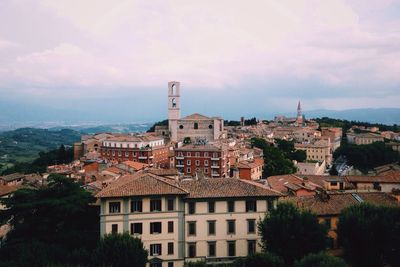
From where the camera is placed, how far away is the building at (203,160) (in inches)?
2522

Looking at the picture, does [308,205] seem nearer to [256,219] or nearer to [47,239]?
[256,219]

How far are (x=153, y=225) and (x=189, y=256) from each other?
2859mm

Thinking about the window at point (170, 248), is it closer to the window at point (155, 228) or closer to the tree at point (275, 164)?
the window at point (155, 228)

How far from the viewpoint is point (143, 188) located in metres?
27.6

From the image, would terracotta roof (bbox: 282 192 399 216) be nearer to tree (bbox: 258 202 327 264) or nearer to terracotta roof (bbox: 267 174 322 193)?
tree (bbox: 258 202 327 264)

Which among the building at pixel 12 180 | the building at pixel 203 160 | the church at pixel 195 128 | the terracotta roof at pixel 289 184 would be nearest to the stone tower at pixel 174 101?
the church at pixel 195 128

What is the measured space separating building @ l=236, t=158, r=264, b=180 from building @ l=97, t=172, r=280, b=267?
21.0 m

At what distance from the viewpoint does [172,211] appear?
27.6m

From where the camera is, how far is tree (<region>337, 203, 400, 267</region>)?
2341 centimetres

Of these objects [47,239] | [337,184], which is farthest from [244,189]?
[337,184]

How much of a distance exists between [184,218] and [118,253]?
5712 millimetres

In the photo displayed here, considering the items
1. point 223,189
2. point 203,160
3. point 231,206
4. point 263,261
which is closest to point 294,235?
point 263,261

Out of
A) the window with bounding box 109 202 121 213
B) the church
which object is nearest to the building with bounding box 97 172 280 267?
the window with bounding box 109 202 121 213

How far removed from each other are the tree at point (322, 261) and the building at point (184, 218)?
7372 millimetres
